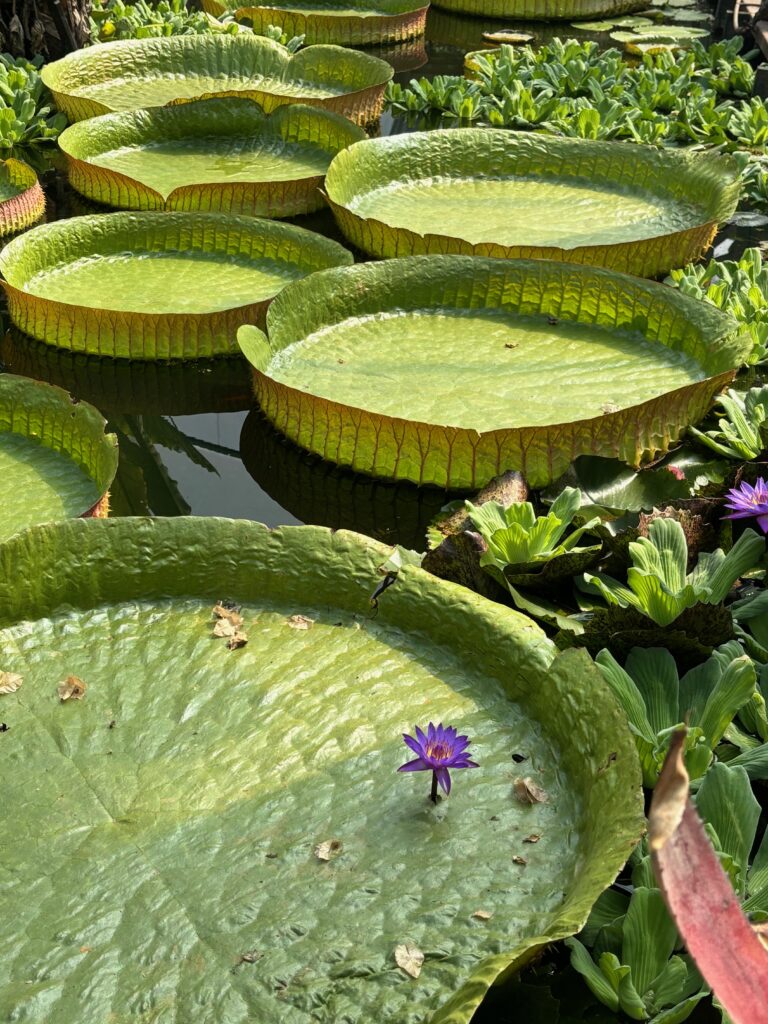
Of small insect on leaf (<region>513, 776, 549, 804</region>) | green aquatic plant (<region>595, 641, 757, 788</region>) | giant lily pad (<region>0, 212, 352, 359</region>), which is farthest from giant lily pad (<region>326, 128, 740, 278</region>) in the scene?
small insect on leaf (<region>513, 776, 549, 804</region>)

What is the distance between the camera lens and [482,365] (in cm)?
379

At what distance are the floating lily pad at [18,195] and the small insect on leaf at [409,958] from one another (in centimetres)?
411

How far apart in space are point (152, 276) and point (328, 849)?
307cm

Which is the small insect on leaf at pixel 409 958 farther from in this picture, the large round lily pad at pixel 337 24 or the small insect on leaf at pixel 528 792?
the large round lily pad at pixel 337 24

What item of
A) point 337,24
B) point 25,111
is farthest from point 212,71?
point 337,24

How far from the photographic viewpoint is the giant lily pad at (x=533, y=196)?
460 cm

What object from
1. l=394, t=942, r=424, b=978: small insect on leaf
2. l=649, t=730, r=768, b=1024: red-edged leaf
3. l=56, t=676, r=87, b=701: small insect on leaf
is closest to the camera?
l=649, t=730, r=768, b=1024: red-edged leaf

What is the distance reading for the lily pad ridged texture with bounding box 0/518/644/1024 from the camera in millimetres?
1639

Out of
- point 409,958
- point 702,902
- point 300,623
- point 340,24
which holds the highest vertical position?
point 702,902

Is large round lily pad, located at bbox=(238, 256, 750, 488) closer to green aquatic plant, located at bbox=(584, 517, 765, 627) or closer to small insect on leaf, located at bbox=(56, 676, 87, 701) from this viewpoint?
green aquatic plant, located at bbox=(584, 517, 765, 627)

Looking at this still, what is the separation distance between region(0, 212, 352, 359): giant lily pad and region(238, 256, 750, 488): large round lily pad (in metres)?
0.24

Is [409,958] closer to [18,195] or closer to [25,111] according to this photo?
[18,195]

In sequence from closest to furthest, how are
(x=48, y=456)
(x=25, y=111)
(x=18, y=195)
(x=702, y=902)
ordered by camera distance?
(x=702, y=902) → (x=48, y=456) → (x=18, y=195) → (x=25, y=111)

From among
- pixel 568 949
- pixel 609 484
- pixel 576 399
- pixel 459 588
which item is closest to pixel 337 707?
pixel 459 588
